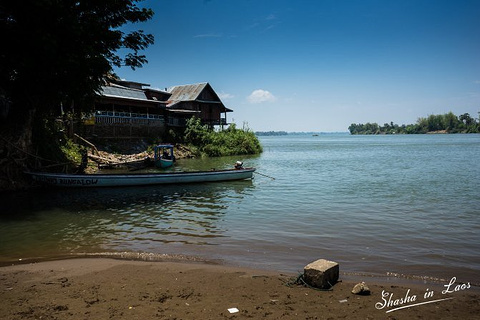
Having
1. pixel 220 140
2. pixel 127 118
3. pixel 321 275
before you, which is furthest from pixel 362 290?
pixel 220 140

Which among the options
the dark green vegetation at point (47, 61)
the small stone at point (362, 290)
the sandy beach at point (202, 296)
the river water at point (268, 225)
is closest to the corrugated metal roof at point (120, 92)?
the dark green vegetation at point (47, 61)

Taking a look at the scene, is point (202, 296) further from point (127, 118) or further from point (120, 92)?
point (120, 92)

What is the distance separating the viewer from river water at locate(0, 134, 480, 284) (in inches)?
311

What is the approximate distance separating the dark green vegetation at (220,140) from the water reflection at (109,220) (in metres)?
24.8

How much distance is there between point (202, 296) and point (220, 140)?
40.4m

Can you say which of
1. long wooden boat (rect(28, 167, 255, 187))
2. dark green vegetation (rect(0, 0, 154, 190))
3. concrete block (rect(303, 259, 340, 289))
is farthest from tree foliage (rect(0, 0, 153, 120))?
concrete block (rect(303, 259, 340, 289))

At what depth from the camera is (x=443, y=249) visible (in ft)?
27.5

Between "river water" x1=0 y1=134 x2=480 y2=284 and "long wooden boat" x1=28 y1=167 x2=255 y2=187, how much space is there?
1.55ft

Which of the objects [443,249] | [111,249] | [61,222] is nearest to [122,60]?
[61,222]

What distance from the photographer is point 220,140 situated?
45500mm

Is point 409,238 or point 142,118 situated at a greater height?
point 142,118

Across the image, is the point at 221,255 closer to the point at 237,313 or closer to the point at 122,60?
the point at 237,313

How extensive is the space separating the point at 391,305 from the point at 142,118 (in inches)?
1364

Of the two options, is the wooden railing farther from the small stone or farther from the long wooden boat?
the small stone
